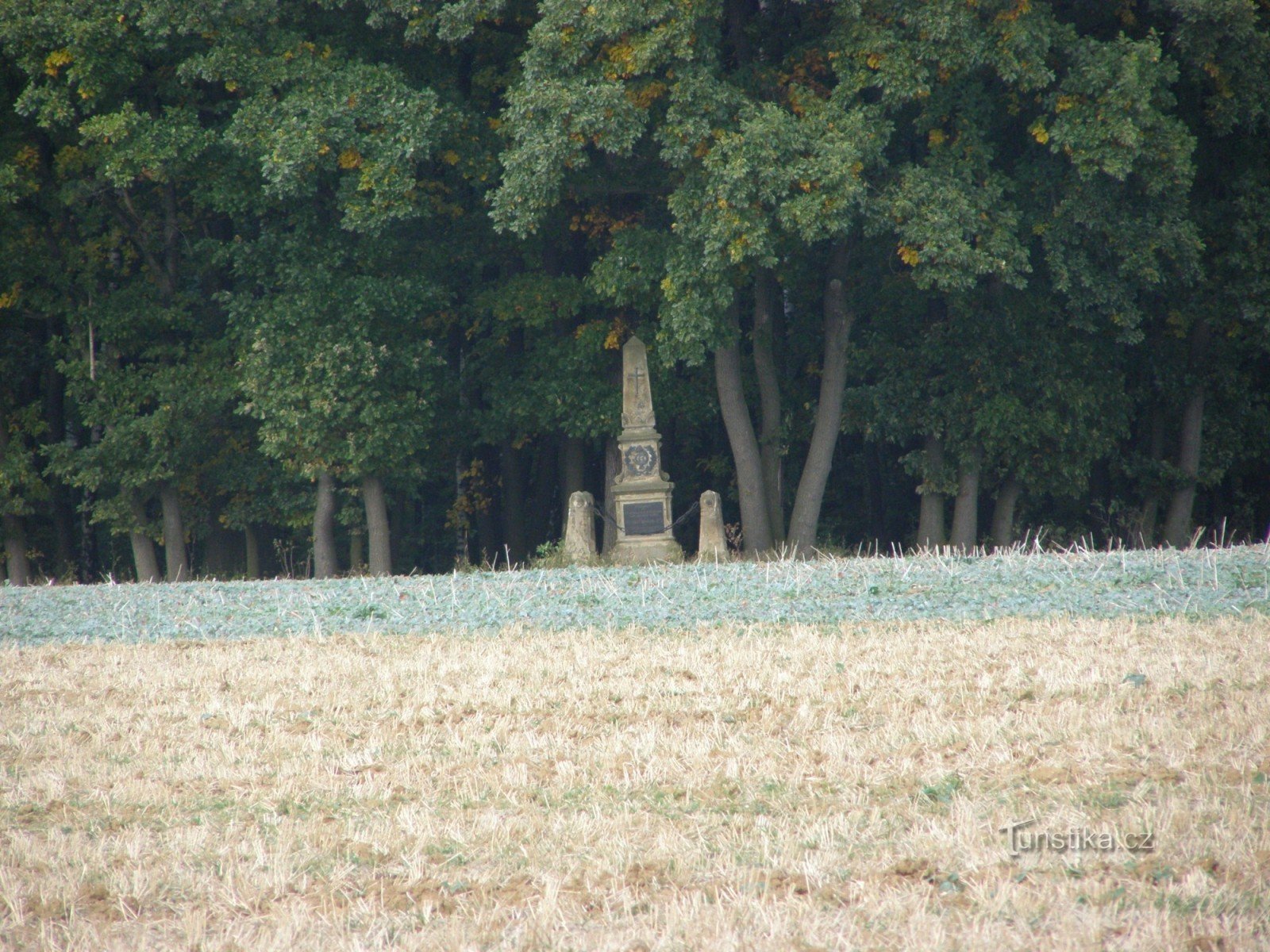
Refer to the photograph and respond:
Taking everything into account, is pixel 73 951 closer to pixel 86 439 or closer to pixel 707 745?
pixel 707 745

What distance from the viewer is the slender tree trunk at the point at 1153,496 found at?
24.2 metres

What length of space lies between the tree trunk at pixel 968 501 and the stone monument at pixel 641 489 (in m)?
5.69

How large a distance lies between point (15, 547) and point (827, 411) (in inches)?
600

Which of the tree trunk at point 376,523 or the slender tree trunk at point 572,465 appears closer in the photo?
the tree trunk at point 376,523

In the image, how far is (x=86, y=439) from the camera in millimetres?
26328

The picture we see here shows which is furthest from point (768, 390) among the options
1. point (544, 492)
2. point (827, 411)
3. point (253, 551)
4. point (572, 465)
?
point (253, 551)

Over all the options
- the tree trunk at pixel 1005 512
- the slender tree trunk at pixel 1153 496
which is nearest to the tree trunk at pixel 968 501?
the tree trunk at pixel 1005 512

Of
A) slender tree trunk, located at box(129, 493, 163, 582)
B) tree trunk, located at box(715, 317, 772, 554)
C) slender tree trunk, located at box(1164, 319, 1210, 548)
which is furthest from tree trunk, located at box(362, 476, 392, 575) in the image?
slender tree trunk, located at box(1164, 319, 1210, 548)

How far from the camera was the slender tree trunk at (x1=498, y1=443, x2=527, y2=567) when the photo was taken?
974 inches

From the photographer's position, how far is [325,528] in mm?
22812

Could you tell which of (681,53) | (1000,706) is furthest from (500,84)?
(1000,706)

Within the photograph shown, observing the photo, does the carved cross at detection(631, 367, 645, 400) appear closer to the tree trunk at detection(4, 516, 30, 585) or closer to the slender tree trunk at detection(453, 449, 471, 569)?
the slender tree trunk at detection(453, 449, 471, 569)

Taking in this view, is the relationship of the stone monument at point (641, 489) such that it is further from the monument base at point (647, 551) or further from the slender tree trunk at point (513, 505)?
the slender tree trunk at point (513, 505)

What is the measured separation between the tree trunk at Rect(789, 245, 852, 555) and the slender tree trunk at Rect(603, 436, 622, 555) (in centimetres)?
286
